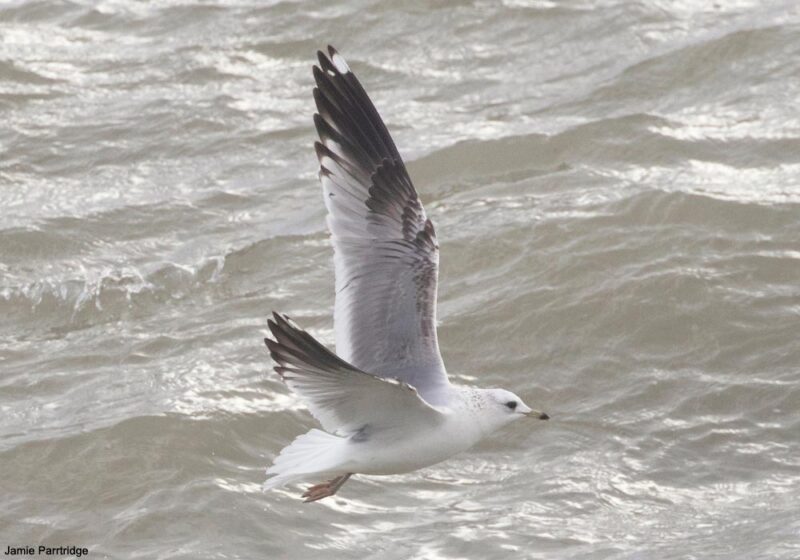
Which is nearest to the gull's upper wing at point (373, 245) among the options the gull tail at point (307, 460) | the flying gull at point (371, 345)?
the flying gull at point (371, 345)

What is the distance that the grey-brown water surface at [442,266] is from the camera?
6465 millimetres

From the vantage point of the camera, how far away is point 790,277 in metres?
8.07

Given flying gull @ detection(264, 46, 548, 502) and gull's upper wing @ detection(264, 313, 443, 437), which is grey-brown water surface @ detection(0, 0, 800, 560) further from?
gull's upper wing @ detection(264, 313, 443, 437)

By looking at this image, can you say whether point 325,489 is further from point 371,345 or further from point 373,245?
point 373,245

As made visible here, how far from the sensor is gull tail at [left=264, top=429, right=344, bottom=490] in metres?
5.02

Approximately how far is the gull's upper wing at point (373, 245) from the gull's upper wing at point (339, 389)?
10.5 inches

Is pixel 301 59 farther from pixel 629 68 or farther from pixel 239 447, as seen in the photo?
pixel 239 447

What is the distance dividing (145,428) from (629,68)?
4798mm

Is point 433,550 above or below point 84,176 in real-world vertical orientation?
below

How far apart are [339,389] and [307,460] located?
271mm

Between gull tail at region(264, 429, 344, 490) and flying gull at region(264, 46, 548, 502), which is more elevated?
flying gull at region(264, 46, 548, 502)

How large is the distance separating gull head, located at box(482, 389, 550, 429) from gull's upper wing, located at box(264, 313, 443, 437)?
0.34 metres

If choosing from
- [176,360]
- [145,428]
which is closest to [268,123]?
[176,360]

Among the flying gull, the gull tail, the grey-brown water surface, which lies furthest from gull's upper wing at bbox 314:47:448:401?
the grey-brown water surface
